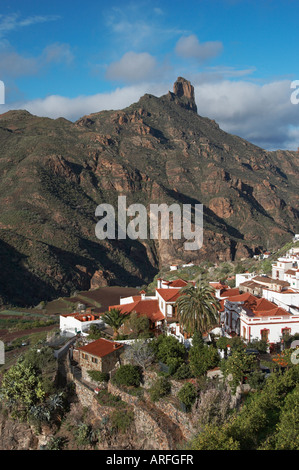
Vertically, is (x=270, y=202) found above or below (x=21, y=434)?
above

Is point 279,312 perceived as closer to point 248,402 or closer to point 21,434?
point 248,402

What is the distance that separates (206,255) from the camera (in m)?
120

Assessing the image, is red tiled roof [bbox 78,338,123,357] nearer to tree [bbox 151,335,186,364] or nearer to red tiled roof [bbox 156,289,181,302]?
tree [bbox 151,335,186,364]

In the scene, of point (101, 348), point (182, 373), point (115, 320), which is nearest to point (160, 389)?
point (182, 373)

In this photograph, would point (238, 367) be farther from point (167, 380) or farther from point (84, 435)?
point (84, 435)

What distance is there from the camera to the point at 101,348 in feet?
81.9

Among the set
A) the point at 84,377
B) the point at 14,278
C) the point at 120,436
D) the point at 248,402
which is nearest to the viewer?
the point at 248,402

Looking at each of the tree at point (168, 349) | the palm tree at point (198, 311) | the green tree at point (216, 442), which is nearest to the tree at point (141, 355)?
the tree at point (168, 349)

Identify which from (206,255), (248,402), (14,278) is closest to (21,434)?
(248,402)

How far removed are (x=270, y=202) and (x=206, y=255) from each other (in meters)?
53.5

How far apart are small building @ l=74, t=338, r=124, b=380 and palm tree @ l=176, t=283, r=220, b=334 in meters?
4.47

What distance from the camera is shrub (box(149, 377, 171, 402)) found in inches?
782

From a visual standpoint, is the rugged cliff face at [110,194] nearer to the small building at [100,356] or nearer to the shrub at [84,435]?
the small building at [100,356]

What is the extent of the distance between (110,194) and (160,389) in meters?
116
